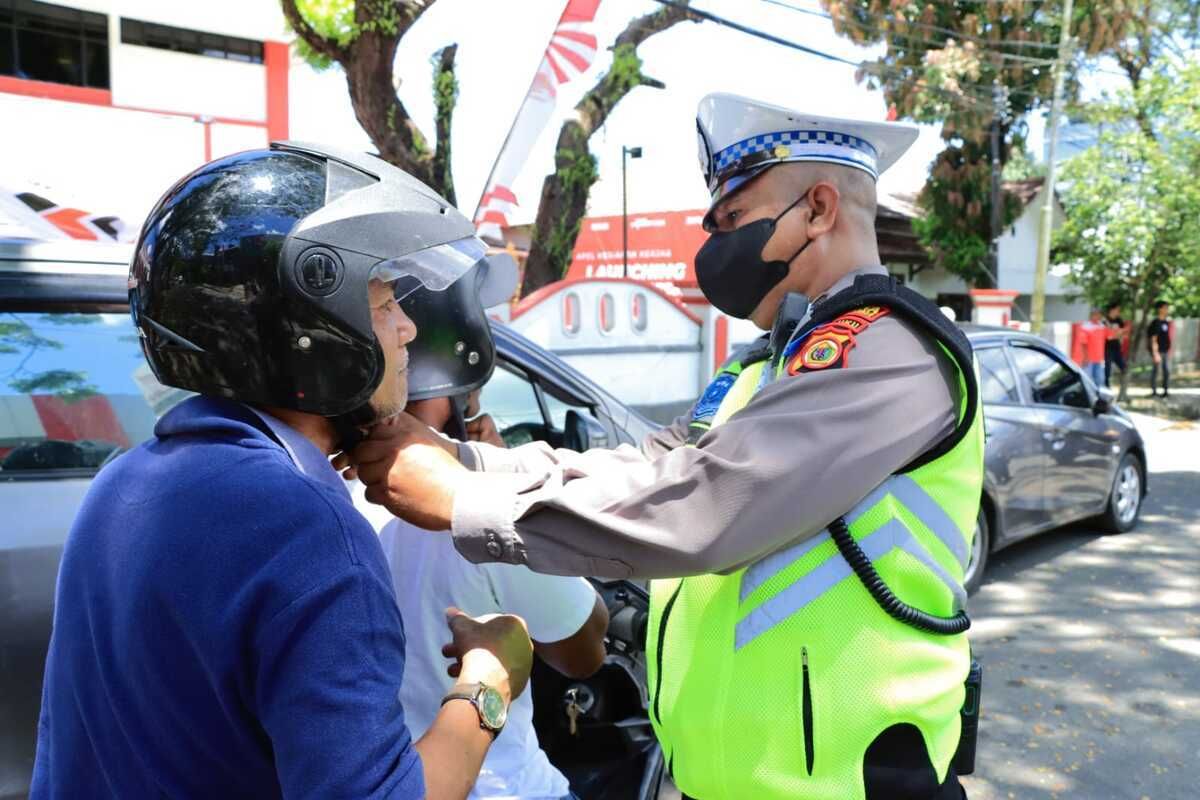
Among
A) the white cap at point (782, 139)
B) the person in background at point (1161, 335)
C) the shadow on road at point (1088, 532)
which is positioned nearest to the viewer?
the white cap at point (782, 139)

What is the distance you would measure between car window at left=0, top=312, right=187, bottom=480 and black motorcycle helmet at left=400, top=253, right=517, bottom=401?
3.21ft

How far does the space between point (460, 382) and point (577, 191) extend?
1016 cm

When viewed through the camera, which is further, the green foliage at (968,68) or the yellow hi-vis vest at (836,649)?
the green foliage at (968,68)

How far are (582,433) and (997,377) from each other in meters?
4.01

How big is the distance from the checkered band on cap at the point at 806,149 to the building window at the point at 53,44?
46.5 ft

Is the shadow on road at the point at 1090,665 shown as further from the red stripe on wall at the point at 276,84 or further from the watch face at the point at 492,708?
the red stripe on wall at the point at 276,84

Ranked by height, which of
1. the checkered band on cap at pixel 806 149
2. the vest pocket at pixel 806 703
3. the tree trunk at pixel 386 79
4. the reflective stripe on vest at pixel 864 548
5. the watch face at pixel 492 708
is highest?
the tree trunk at pixel 386 79

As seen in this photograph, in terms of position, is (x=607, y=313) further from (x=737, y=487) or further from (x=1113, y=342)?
(x=1113, y=342)

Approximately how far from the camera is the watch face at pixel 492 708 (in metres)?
1.18

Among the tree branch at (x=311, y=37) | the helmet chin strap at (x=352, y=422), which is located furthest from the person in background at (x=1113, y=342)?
the helmet chin strap at (x=352, y=422)

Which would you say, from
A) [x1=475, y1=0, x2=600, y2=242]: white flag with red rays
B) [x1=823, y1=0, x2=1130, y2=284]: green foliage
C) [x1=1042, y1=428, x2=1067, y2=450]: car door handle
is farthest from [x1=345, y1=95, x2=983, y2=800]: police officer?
[x1=823, y1=0, x2=1130, y2=284]: green foliage

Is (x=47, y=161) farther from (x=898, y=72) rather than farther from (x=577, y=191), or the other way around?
(x=898, y=72)

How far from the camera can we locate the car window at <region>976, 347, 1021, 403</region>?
5.93 metres

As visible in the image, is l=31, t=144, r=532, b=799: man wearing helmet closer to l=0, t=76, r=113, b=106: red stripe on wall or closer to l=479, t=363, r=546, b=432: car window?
l=479, t=363, r=546, b=432: car window
